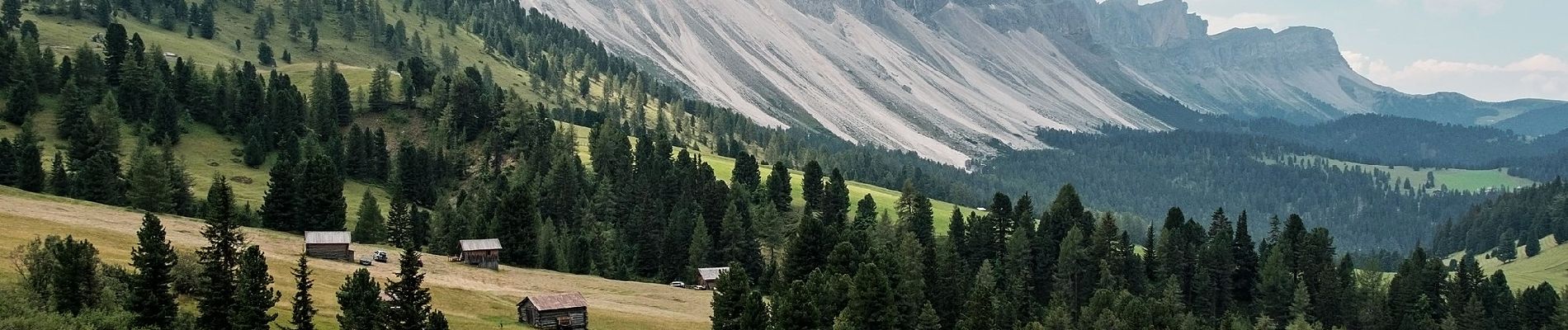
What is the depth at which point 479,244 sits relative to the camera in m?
115

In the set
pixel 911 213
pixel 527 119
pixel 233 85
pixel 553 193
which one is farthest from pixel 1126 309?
pixel 233 85

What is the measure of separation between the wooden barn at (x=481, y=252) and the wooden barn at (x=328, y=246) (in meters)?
12.3

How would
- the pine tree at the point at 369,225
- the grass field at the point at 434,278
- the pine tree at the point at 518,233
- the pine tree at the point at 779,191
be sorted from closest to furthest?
the grass field at the point at 434,278
the pine tree at the point at 518,233
the pine tree at the point at 369,225
the pine tree at the point at 779,191

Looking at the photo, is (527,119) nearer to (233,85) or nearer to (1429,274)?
(233,85)

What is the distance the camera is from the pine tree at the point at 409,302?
218 ft

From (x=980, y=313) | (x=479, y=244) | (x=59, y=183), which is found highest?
(x=59, y=183)

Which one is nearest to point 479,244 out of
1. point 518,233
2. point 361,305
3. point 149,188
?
point 518,233

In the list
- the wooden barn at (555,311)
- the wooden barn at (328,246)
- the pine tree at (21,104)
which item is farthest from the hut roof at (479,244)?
the pine tree at (21,104)

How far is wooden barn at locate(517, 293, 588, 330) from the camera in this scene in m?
85.6

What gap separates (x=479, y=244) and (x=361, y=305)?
162ft

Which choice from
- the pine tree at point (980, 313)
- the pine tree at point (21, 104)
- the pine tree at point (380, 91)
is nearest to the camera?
the pine tree at point (980, 313)

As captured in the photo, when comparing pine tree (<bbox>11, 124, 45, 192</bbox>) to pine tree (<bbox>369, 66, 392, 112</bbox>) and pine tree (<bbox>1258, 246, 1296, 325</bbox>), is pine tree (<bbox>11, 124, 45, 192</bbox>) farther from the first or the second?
pine tree (<bbox>1258, 246, 1296, 325</bbox>)

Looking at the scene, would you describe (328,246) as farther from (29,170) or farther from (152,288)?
(29,170)

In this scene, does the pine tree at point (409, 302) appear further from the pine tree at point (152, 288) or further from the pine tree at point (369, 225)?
the pine tree at point (369, 225)
